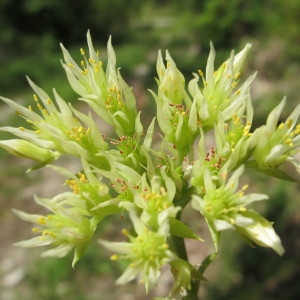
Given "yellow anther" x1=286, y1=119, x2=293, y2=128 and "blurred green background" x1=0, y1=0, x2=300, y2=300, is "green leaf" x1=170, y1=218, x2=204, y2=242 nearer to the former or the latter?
"yellow anther" x1=286, y1=119, x2=293, y2=128

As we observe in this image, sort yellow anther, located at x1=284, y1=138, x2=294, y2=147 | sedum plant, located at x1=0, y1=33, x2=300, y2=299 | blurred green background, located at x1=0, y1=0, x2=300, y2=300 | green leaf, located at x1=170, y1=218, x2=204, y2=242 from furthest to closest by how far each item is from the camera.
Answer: blurred green background, located at x1=0, y1=0, x2=300, y2=300, yellow anther, located at x1=284, y1=138, x2=294, y2=147, green leaf, located at x1=170, y1=218, x2=204, y2=242, sedum plant, located at x1=0, y1=33, x2=300, y2=299

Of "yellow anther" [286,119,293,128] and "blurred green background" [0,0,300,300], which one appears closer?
"yellow anther" [286,119,293,128]

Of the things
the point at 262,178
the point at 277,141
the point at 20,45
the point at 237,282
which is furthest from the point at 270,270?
the point at 20,45

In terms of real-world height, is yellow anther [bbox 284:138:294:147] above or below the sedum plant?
above

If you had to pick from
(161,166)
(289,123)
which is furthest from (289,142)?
(161,166)

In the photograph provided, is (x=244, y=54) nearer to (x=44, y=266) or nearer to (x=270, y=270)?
(x=270, y=270)

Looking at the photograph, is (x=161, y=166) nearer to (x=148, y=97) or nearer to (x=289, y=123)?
(x=289, y=123)

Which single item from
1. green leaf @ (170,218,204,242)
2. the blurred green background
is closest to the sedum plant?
green leaf @ (170,218,204,242)
